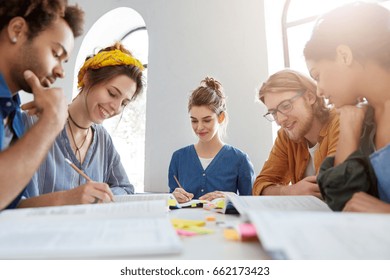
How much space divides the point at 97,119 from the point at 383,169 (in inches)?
42.6

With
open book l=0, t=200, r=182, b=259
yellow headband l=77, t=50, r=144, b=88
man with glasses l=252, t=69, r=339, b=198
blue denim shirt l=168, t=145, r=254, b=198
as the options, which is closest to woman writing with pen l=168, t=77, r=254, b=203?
blue denim shirt l=168, t=145, r=254, b=198

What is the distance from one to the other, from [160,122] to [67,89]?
1.28 m

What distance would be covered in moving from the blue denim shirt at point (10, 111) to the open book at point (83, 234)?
7.8 inches

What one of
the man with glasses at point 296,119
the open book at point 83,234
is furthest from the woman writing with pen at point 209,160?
the open book at point 83,234

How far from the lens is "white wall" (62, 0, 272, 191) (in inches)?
86.4

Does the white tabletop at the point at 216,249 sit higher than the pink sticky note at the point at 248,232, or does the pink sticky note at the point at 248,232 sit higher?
the pink sticky note at the point at 248,232

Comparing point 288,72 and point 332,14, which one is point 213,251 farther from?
point 288,72

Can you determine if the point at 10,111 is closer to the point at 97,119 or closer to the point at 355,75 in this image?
the point at 97,119

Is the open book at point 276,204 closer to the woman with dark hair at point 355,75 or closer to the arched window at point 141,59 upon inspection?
the woman with dark hair at point 355,75

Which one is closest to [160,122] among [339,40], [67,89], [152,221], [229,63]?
[229,63]

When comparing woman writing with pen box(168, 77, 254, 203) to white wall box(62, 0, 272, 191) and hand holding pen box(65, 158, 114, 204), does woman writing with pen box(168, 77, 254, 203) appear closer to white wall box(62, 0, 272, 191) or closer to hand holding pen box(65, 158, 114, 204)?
white wall box(62, 0, 272, 191)

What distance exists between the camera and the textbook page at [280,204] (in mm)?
701

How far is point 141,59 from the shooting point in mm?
2990

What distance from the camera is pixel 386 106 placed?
782 mm
